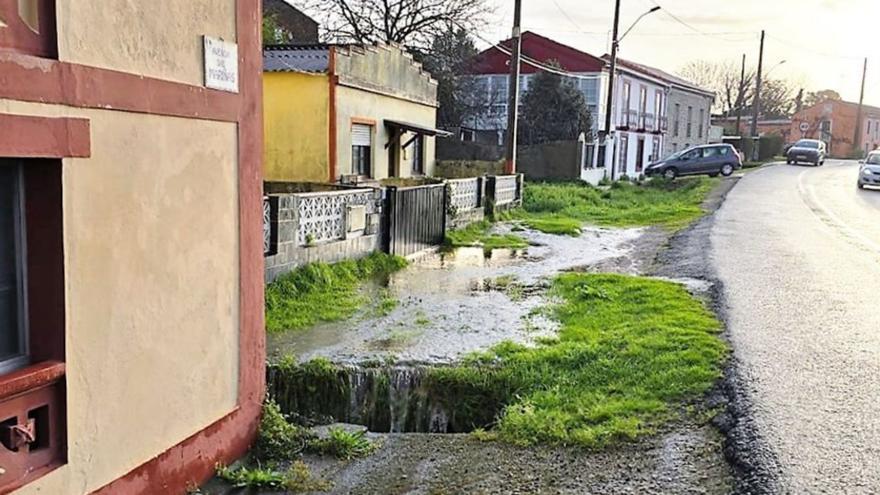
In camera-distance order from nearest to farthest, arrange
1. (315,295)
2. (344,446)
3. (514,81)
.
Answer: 1. (344,446)
2. (315,295)
3. (514,81)

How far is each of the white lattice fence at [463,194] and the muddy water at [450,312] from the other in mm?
2114

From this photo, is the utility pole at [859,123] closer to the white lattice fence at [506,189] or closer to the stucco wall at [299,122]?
the white lattice fence at [506,189]

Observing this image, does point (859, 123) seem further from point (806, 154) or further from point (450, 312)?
point (450, 312)

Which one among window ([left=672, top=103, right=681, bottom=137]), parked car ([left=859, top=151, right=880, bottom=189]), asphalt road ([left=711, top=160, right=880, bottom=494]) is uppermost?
window ([left=672, top=103, right=681, bottom=137])

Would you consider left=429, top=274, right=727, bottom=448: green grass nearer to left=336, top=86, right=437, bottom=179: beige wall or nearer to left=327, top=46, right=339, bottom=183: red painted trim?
left=327, top=46, right=339, bottom=183: red painted trim

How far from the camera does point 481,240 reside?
17391 mm

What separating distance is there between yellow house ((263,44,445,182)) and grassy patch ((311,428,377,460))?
12138 millimetres

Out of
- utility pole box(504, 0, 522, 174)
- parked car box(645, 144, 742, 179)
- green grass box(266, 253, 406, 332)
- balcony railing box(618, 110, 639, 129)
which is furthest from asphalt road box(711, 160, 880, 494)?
balcony railing box(618, 110, 639, 129)

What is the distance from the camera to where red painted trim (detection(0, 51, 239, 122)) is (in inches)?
146

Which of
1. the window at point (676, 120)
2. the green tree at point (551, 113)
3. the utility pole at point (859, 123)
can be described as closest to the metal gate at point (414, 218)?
the green tree at point (551, 113)

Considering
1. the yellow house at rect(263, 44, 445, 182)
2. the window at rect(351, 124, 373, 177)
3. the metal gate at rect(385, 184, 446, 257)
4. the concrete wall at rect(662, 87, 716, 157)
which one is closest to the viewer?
the metal gate at rect(385, 184, 446, 257)

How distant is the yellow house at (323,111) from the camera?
17.5m

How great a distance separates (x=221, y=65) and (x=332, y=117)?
1239 cm

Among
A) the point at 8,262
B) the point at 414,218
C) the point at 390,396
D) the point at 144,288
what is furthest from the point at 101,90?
the point at 414,218
